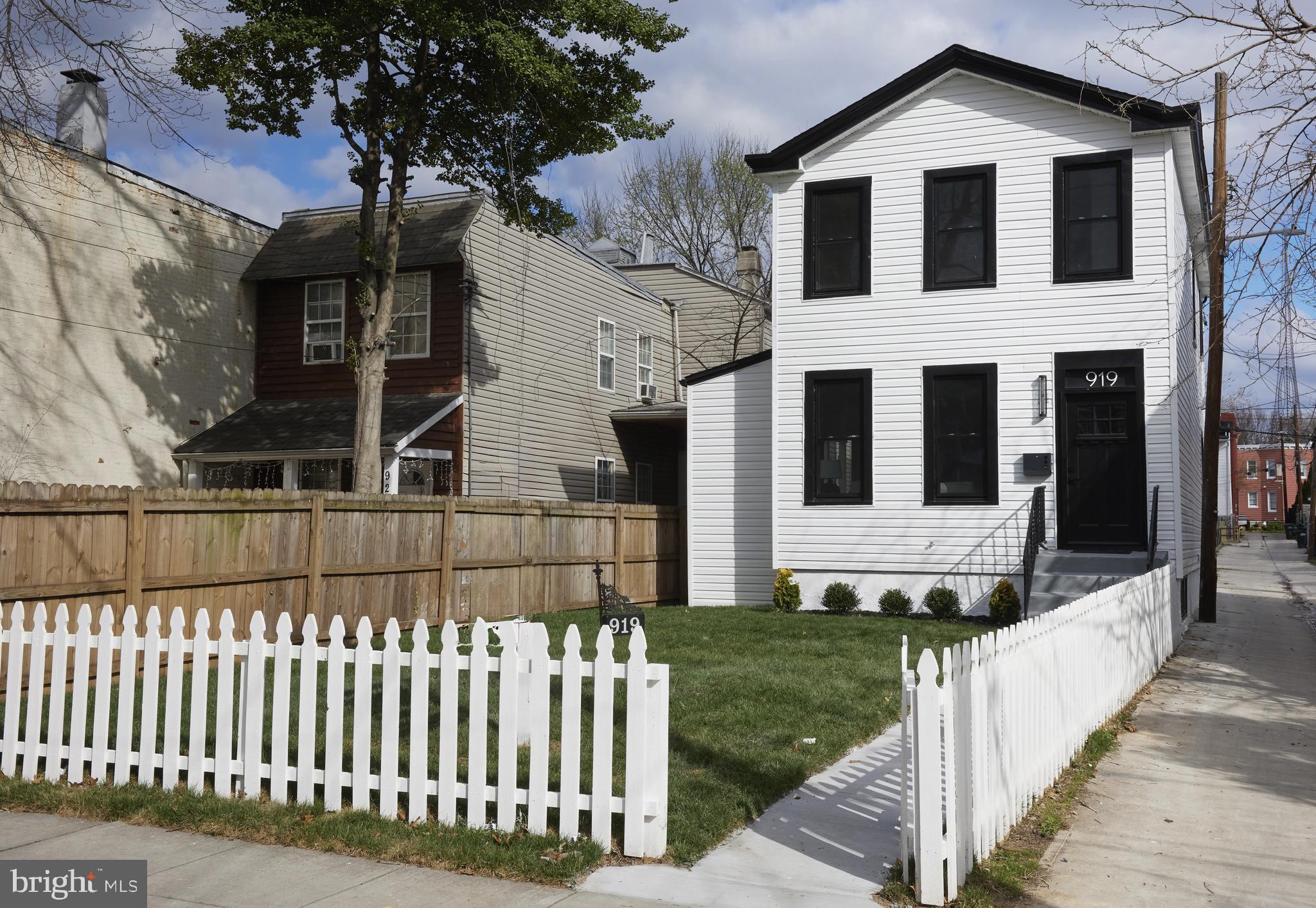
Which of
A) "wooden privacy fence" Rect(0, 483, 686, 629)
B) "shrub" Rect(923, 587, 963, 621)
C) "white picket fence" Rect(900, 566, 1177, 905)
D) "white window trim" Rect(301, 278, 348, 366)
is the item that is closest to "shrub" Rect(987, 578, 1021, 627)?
"shrub" Rect(923, 587, 963, 621)

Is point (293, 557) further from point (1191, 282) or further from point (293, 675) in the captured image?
→ point (1191, 282)

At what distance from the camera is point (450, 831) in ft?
17.9

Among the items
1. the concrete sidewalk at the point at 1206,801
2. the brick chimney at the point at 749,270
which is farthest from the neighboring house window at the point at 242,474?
the concrete sidewalk at the point at 1206,801

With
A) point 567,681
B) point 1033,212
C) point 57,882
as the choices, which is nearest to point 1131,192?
point 1033,212

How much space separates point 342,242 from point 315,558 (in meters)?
10.5

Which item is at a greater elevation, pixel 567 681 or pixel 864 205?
pixel 864 205

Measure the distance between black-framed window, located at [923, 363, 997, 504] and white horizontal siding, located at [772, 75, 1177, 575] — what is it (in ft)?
0.46

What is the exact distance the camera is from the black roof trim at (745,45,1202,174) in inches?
587

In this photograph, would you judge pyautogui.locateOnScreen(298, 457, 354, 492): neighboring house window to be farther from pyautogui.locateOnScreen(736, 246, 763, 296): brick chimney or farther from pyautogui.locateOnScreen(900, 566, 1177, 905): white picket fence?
pyautogui.locateOnScreen(900, 566, 1177, 905): white picket fence

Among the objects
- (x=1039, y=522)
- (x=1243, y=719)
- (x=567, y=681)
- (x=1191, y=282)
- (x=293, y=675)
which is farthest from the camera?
(x=1191, y=282)

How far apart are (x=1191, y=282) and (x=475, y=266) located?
41.5 ft

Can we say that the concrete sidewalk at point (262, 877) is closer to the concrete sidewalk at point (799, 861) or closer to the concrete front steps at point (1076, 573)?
the concrete sidewalk at point (799, 861)

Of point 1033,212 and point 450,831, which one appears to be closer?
point 450,831

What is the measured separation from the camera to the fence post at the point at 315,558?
39.0 ft
